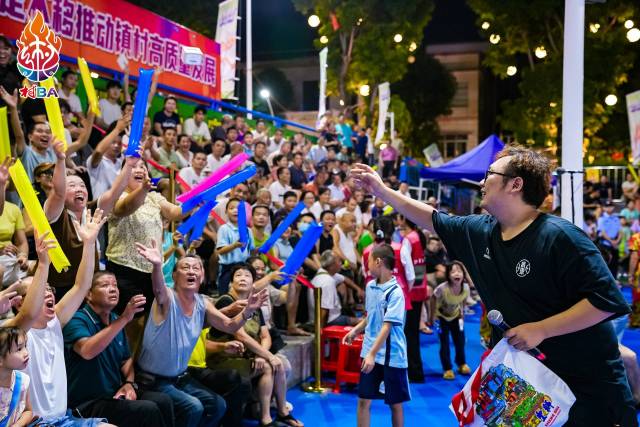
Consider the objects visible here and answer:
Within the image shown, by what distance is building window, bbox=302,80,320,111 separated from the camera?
32250mm

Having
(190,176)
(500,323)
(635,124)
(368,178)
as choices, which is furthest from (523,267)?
(635,124)

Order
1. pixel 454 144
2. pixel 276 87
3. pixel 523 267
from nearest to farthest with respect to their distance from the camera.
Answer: pixel 523 267, pixel 276 87, pixel 454 144

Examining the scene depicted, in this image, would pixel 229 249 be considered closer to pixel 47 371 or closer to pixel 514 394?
pixel 47 371

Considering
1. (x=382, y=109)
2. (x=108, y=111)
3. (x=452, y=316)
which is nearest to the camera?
(x=452, y=316)

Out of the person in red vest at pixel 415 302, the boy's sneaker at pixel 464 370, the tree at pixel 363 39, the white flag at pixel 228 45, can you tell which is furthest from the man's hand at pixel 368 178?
the tree at pixel 363 39

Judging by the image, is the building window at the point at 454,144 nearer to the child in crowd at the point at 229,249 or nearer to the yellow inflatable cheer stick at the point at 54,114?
the child in crowd at the point at 229,249

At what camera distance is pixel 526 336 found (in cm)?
243

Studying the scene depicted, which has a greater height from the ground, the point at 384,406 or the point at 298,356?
the point at 298,356

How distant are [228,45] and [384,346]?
10.9 m

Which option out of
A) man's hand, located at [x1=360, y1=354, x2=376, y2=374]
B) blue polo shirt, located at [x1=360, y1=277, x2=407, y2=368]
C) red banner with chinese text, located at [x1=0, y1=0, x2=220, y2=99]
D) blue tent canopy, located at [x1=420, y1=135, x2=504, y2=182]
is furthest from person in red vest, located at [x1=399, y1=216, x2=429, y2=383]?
blue tent canopy, located at [x1=420, y1=135, x2=504, y2=182]

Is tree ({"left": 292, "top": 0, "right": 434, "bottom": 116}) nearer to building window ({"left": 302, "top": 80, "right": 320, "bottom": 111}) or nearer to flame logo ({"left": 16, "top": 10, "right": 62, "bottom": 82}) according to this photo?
building window ({"left": 302, "top": 80, "right": 320, "bottom": 111})

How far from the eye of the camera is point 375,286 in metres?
5.29

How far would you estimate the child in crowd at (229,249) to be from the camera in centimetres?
677

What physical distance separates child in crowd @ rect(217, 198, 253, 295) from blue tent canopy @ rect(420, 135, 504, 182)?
24.9 ft
